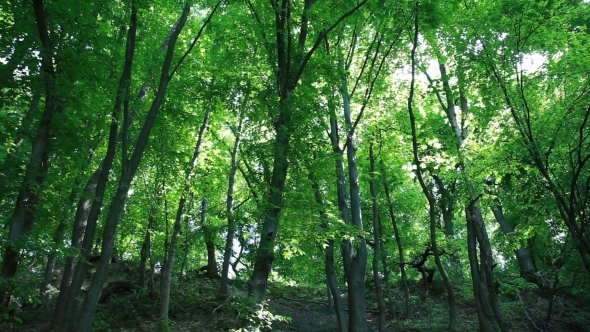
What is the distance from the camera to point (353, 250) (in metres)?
10.1

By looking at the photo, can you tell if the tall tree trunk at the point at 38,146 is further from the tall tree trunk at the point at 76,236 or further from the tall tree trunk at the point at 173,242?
the tall tree trunk at the point at 173,242

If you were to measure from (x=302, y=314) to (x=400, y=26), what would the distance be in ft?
34.8

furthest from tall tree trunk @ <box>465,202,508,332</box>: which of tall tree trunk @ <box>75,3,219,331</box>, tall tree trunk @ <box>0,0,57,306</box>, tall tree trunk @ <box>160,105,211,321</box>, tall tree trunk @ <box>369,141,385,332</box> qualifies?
Answer: tall tree trunk @ <box>0,0,57,306</box>

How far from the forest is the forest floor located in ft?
0.29

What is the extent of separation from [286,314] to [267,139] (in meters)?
7.83

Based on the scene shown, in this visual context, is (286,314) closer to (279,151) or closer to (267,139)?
(267,139)

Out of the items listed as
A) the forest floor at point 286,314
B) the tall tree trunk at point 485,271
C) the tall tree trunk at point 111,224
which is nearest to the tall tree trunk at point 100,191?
the tall tree trunk at point 111,224

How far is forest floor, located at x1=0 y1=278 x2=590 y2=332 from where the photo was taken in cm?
994

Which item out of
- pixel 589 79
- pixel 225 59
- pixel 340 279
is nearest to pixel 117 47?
pixel 225 59

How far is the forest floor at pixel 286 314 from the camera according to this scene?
994 centimetres

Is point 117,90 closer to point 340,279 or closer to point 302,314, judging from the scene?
point 302,314

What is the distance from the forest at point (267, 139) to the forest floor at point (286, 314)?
9 cm

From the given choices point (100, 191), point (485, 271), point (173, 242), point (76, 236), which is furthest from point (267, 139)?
point (485, 271)

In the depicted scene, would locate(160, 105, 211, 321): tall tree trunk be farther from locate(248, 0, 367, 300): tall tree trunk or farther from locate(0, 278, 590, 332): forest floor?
locate(248, 0, 367, 300): tall tree trunk
